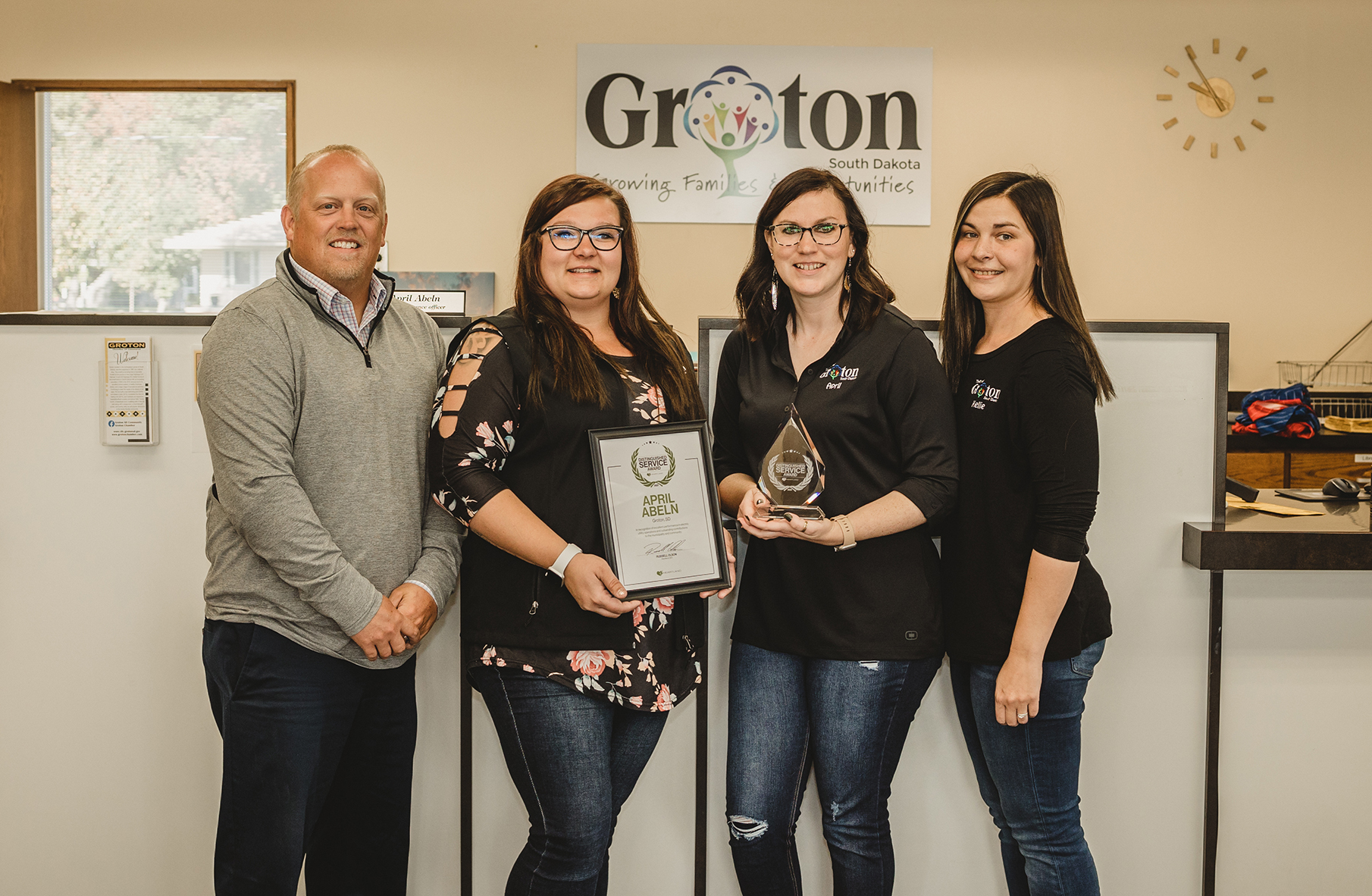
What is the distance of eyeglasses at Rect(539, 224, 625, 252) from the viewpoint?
4.66 feet

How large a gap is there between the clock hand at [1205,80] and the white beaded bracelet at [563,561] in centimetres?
462

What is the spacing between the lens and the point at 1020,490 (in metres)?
1.44

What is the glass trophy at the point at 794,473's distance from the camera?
1.41 meters

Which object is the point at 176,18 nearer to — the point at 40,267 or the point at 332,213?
the point at 40,267

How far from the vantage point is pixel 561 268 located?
144 cm

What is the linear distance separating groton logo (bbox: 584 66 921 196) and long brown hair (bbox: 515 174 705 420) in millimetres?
3165

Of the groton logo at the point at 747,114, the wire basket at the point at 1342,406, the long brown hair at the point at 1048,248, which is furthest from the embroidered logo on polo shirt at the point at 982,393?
the wire basket at the point at 1342,406

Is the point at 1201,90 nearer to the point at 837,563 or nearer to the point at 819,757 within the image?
the point at 837,563

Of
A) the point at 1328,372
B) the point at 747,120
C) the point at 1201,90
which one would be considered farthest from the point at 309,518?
the point at 1328,372

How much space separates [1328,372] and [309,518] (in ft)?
16.7

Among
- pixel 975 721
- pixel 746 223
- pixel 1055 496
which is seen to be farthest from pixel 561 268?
pixel 746 223

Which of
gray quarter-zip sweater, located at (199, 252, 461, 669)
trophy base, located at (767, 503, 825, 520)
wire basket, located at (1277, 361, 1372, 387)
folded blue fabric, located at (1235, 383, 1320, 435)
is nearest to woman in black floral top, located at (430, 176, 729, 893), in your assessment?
gray quarter-zip sweater, located at (199, 252, 461, 669)

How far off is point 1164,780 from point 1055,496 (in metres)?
0.90

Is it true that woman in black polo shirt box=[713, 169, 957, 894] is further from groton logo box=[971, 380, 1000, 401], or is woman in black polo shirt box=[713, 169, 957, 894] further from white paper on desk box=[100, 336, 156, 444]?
white paper on desk box=[100, 336, 156, 444]
